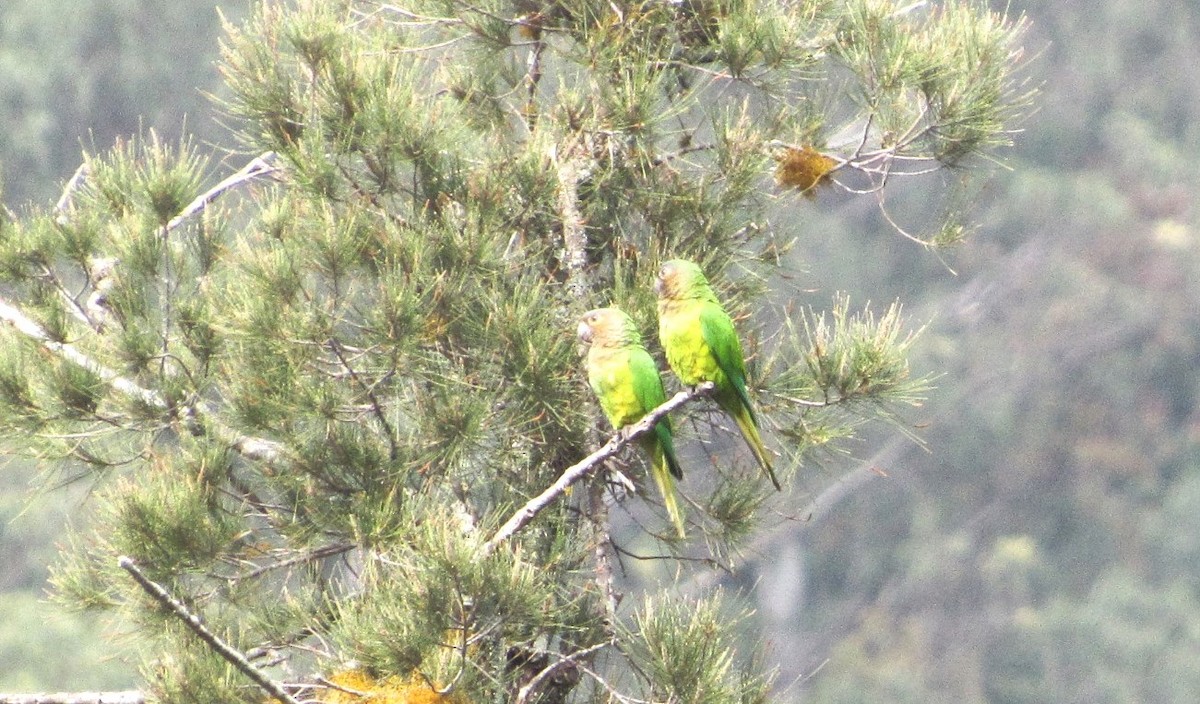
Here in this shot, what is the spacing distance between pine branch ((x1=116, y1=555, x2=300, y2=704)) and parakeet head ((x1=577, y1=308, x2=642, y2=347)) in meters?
0.91

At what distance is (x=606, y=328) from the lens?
3.13m

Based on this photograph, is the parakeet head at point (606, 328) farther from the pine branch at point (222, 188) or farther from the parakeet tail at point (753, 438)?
the pine branch at point (222, 188)

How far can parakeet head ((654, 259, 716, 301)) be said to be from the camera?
3139mm

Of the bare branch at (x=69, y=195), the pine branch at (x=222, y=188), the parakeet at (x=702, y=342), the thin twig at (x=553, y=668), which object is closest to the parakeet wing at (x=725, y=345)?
the parakeet at (x=702, y=342)

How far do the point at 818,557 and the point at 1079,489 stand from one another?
3019 mm

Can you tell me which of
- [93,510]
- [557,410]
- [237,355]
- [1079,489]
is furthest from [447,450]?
[1079,489]

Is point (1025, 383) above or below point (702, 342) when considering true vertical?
below

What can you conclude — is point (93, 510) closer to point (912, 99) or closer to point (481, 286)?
point (481, 286)

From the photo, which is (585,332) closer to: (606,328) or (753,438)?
(606,328)

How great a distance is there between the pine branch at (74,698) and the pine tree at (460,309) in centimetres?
11

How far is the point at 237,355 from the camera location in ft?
10.6

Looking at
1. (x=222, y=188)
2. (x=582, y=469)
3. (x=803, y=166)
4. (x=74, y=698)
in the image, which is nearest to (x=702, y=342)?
(x=582, y=469)

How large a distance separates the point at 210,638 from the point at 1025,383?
13.5 metres

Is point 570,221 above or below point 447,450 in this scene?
above
